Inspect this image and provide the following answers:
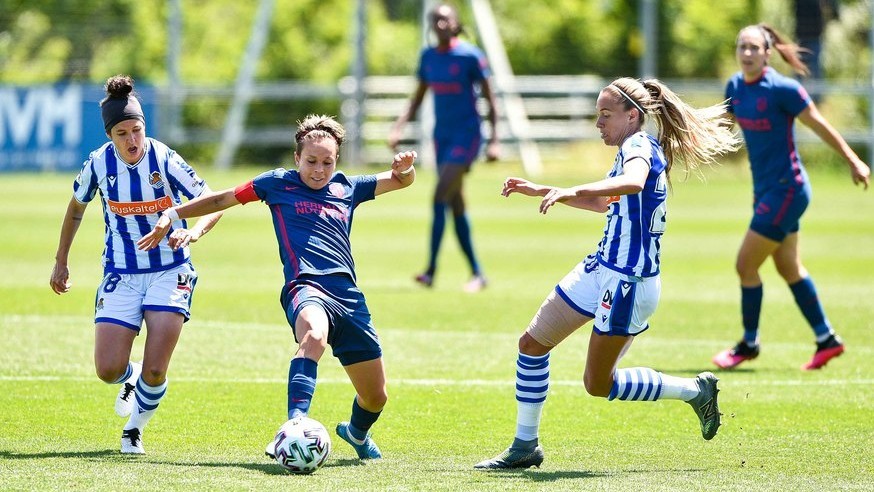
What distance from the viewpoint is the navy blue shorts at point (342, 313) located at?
20.7 feet

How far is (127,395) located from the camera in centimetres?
723

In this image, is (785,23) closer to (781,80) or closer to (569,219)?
(569,219)

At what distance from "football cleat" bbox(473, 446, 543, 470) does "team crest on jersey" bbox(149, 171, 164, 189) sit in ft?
7.27

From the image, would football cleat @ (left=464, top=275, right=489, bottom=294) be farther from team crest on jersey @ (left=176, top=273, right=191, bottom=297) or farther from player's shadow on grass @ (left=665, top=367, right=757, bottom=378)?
team crest on jersey @ (left=176, top=273, right=191, bottom=297)

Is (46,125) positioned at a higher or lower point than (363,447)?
higher

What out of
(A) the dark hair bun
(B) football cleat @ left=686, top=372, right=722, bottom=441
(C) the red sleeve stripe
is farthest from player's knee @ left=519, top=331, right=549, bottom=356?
(A) the dark hair bun

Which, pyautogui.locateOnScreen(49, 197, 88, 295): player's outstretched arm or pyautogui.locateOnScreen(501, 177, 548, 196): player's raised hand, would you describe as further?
pyautogui.locateOnScreen(49, 197, 88, 295): player's outstretched arm

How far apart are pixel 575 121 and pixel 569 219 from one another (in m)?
10.7

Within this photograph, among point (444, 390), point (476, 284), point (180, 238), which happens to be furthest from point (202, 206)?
point (476, 284)

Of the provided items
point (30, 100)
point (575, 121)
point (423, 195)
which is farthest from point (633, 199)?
point (575, 121)

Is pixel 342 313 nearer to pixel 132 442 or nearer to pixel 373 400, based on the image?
pixel 373 400

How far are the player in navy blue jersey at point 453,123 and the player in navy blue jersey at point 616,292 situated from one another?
265 inches

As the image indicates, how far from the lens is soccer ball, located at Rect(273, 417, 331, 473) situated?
5812 mm

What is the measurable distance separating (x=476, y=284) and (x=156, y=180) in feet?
22.7
